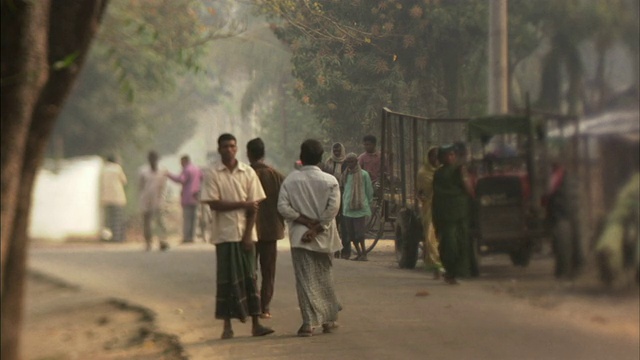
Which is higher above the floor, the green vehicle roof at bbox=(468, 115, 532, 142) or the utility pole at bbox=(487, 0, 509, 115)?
the utility pole at bbox=(487, 0, 509, 115)

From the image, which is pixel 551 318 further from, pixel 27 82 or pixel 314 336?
pixel 27 82

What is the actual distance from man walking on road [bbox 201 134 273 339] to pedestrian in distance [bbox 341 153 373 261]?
1.96 ft

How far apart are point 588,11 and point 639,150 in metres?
0.98

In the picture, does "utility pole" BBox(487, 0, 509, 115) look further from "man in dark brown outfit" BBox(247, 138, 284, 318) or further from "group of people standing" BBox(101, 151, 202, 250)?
"group of people standing" BBox(101, 151, 202, 250)

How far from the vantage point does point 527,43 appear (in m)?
7.91

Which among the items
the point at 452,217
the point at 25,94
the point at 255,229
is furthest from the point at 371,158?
the point at 25,94

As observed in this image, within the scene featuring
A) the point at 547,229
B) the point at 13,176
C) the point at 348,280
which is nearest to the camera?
the point at 13,176

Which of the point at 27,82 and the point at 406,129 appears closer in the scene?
the point at 27,82

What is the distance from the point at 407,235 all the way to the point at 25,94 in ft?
A: 8.99

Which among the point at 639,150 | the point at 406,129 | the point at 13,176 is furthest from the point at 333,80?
the point at 13,176

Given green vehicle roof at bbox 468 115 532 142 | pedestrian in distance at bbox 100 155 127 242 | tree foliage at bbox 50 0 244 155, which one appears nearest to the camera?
green vehicle roof at bbox 468 115 532 142

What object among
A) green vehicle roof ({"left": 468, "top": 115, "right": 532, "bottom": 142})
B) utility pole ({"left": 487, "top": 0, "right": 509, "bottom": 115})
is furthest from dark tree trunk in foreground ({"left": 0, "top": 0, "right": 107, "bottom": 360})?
utility pole ({"left": 487, "top": 0, "right": 509, "bottom": 115})

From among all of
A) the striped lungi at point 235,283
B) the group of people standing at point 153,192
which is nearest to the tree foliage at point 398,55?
the striped lungi at point 235,283

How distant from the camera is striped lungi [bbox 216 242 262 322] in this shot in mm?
8594
